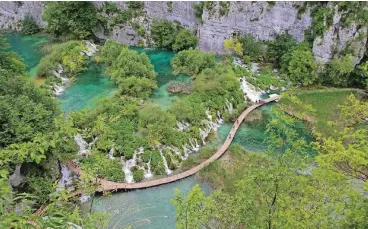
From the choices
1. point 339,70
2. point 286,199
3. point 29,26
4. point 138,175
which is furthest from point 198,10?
point 286,199

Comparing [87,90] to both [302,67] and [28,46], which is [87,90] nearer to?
[28,46]

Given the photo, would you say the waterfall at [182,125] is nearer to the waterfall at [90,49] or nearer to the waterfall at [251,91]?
the waterfall at [251,91]

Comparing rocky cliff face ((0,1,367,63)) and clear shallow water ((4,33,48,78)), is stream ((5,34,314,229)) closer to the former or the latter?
clear shallow water ((4,33,48,78))

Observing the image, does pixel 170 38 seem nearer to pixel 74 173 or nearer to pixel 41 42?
pixel 41 42

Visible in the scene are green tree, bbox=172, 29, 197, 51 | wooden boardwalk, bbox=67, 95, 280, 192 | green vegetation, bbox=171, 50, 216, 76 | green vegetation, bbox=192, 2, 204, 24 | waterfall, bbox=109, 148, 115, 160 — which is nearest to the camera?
wooden boardwalk, bbox=67, 95, 280, 192

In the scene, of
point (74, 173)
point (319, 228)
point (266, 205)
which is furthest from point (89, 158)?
point (319, 228)

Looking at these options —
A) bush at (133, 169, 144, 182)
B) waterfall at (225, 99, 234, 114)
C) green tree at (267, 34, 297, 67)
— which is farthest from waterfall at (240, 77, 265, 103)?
bush at (133, 169, 144, 182)
